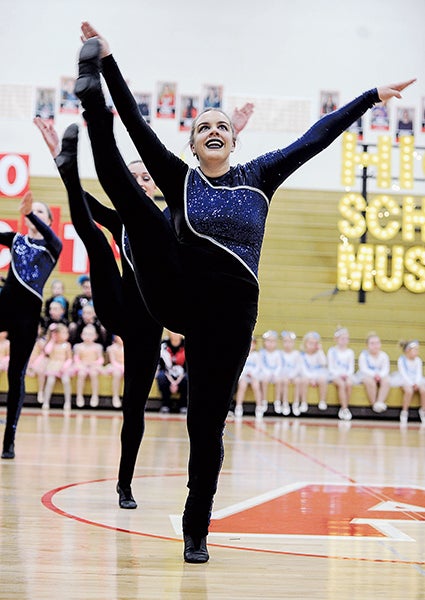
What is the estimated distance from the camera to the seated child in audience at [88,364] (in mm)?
9891

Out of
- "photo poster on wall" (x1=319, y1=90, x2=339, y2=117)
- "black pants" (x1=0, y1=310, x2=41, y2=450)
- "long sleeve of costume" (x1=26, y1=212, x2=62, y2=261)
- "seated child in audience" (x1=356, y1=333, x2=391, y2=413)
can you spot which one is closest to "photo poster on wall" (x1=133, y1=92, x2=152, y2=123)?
"photo poster on wall" (x1=319, y1=90, x2=339, y2=117)

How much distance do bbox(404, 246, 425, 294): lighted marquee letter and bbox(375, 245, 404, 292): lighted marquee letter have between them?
0.09 m

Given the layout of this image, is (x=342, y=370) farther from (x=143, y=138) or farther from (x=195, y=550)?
(x=143, y=138)

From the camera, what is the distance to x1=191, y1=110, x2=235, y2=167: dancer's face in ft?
9.25

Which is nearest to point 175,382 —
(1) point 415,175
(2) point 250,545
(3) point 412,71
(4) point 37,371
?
(4) point 37,371

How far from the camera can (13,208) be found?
11992 millimetres

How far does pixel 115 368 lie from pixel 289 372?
2123 millimetres

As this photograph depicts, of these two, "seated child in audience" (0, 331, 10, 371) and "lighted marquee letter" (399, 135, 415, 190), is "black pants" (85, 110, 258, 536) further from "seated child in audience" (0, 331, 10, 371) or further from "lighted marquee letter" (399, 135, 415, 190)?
"lighted marquee letter" (399, 135, 415, 190)

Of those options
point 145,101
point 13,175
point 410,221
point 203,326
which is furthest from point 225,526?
point 145,101

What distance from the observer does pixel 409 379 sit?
1034 cm

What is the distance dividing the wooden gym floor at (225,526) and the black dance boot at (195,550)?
1.4 inches

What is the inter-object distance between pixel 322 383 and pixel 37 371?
3.41 metres

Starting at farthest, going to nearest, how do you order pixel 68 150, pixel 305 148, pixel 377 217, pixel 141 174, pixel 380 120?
pixel 380 120
pixel 377 217
pixel 141 174
pixel 68 150
pixel 305 148

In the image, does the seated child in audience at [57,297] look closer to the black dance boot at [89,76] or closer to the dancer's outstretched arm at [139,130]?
the dancer's outstretched arm at [139,130]
